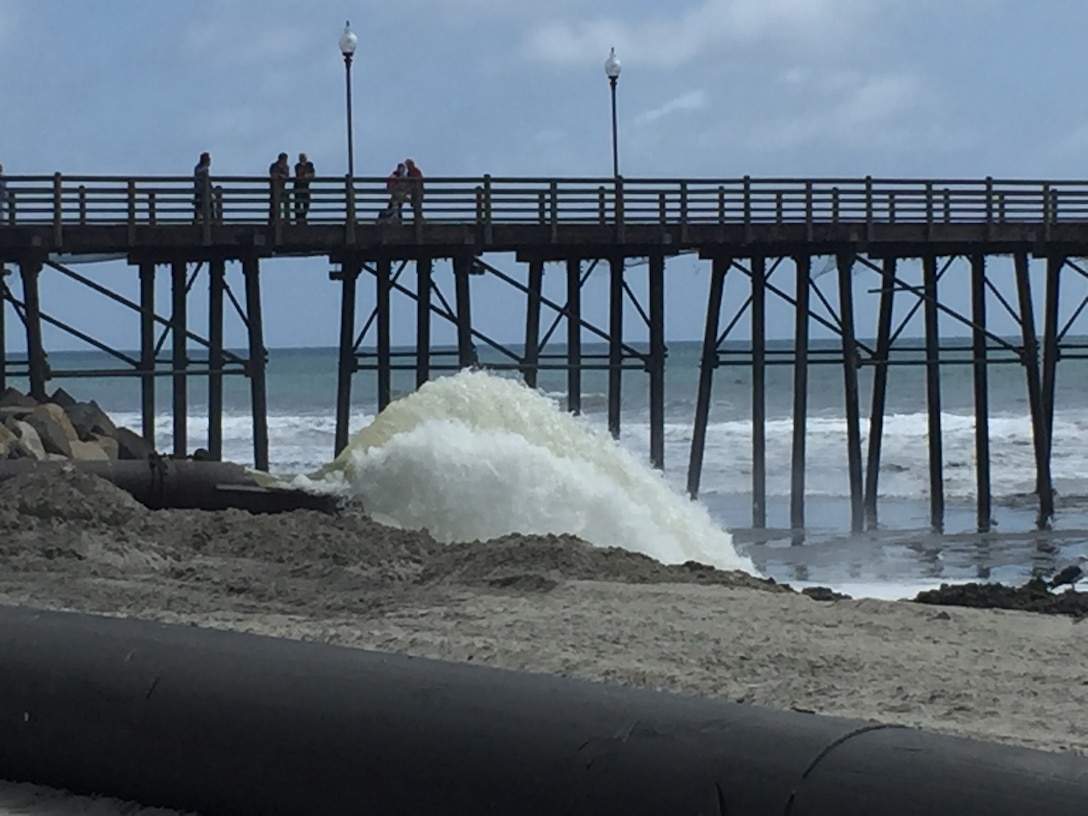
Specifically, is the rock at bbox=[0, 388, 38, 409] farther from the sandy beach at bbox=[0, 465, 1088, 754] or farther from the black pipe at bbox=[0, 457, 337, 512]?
the sandy beach at bbox=[0, 465, 1088, 754]

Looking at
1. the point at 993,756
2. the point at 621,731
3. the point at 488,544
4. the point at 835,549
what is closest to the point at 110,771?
the point at 621,731

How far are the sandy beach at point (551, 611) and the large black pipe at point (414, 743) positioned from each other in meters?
1.87

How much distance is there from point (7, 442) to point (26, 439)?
61 centimetres

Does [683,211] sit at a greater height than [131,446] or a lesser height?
greater

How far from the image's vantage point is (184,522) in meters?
11.5

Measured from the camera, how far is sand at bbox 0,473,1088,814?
6.84 m

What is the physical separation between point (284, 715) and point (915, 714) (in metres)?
2.44

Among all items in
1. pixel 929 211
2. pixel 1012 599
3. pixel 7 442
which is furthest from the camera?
pixel 929 211

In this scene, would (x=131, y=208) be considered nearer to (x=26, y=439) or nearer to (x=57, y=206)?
(x=57, y=206)

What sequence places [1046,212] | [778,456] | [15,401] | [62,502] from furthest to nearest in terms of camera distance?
[778,456], [1046,212], [15,401], [62,502]

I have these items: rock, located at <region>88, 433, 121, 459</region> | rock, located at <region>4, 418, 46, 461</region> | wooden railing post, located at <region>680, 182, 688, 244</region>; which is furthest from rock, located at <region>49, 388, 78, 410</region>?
wooden railing post, located at <region>680, 182, 688, 244</region>

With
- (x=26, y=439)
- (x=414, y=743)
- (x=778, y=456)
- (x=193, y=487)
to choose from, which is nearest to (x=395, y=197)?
(x=26, y=439)

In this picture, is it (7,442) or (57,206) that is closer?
(7,442)

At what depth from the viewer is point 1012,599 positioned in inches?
400
